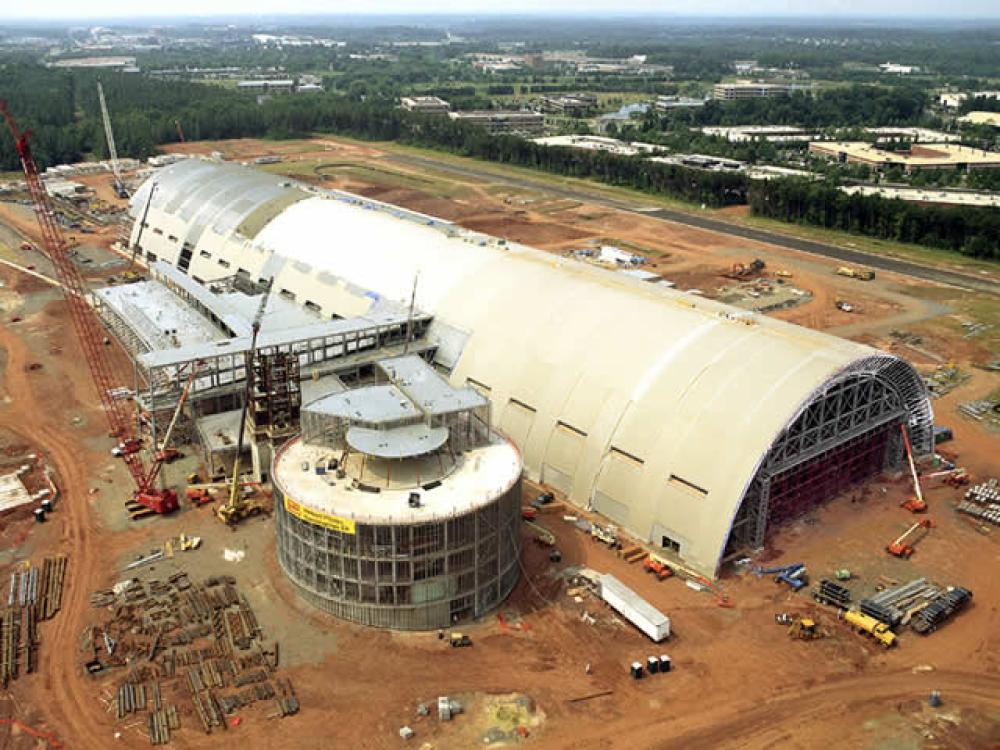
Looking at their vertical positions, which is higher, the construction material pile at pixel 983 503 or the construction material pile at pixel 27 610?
the construction material pile at pixel 983 503

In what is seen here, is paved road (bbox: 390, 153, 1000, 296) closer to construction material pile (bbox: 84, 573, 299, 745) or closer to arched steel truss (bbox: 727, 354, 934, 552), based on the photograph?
arched steel truss (bbox: 727, 354, 934, 552)

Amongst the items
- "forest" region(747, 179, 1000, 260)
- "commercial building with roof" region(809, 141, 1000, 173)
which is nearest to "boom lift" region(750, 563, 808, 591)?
"forest" region(747, 179, 1000, 260)

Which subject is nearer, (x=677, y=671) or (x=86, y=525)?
(x=677, y=671)

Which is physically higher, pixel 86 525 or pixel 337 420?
pixel 337 420

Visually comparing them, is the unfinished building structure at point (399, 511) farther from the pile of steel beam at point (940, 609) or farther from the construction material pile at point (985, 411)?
the construction material pile at point (985, 411)

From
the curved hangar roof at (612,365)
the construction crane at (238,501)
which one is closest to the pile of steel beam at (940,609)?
the curved hangar roof at (612,365)

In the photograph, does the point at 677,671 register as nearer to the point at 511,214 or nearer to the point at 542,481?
the point at 542,481

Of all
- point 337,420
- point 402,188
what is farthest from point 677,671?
point 402,188
